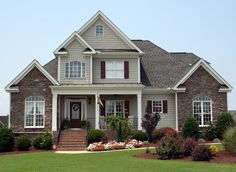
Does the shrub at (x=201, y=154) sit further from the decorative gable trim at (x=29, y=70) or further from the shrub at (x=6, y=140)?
the decorative gable trim at (x=29, y=70)

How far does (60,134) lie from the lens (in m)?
30.4

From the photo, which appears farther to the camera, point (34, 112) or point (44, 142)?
point (34, 112)

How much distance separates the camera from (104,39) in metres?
34.0

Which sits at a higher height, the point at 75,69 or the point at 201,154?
the point at 75,69

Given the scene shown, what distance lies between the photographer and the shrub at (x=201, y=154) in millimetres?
17984

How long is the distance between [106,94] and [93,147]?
23.6ft

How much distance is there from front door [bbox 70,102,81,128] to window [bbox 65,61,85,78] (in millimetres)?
2520

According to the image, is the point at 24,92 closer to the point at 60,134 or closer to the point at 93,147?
the point at 60,134

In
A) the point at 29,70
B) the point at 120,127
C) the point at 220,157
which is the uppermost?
the point at 29,70

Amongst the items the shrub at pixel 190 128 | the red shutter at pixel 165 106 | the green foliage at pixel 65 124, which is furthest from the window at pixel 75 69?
the shrub at pixel 190 128

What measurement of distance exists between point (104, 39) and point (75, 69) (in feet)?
12.7

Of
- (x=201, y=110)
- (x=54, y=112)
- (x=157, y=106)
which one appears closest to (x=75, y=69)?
(x=54, y=112)

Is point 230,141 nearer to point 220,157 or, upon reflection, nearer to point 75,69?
point 220,157

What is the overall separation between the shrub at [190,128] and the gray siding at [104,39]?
341 inches
